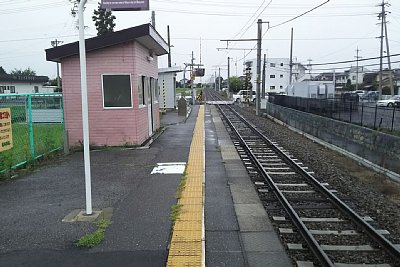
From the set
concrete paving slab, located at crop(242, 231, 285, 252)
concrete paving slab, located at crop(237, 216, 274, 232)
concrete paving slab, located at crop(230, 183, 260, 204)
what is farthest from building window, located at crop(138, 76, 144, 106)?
concrete paving slab, located at crop(242, 231, 285, 252)

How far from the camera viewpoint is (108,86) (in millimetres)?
12344

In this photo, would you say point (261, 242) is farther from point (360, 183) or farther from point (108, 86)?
point (108, 86)

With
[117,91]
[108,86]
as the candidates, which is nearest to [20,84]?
[108,86]

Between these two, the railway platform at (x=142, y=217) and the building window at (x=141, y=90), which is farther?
the building window at (x=141, y=90)

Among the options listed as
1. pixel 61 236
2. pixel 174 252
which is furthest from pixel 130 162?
pixel 174 252

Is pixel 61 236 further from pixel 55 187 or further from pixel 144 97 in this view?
pixel 144 97

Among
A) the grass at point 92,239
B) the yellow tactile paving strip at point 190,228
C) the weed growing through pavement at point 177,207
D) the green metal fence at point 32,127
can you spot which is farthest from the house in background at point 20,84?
the grass at point 92,239

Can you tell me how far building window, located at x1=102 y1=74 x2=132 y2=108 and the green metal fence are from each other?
173 centimetres

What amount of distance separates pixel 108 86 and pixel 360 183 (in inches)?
319

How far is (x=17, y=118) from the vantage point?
48.8ft

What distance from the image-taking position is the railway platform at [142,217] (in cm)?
452

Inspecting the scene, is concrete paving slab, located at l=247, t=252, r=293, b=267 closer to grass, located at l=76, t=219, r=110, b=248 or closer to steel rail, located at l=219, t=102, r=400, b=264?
steel rail, located at l=219, t=102, r=400, b=264

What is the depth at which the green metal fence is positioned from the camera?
9984mm

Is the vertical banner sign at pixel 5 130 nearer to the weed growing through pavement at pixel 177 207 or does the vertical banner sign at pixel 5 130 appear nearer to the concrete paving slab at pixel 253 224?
the weed growing through pavement at pixel 177 207
